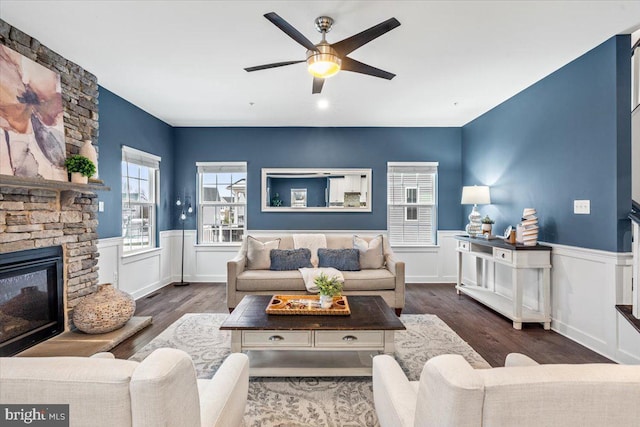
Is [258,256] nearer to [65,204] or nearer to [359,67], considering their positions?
[65,204]

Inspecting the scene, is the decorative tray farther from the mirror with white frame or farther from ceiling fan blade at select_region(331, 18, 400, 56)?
the mirror with white frame

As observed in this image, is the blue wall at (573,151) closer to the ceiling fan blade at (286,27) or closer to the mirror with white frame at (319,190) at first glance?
the mirror with white frame at (319,190)

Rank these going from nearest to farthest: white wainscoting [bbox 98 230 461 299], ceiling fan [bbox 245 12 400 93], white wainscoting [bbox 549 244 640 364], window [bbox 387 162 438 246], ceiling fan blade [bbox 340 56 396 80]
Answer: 1. ceiling fan [bbox 245 12 400 93]
2. ceiling fan blade [bbox 340 56 396 80]
3. white wainscoting [bbox 549 244 640 364]
4. white wainscoting [bbox 98 230 461 299]
5. window [bbox 387 162 438 246]

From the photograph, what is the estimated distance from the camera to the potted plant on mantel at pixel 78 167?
302 centimetres

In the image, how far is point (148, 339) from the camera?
309cm

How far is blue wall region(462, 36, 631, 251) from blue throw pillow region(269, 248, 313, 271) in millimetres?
2770

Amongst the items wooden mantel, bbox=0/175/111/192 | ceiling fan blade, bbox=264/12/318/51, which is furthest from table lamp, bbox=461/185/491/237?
wooden mantel, bbox=0/175/111/192

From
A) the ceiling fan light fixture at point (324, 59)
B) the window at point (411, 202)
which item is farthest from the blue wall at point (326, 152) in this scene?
the ceiling fan light fixture at point (324, 59)

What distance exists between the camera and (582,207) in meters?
3.05

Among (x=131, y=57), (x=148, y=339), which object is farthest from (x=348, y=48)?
(x=148, y=339)

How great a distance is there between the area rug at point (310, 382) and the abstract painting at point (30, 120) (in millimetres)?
1849

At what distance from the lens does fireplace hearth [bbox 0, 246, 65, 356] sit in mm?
2553

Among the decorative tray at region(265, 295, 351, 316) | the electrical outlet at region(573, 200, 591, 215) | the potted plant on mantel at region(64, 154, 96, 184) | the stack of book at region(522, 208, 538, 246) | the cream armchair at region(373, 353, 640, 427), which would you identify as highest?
the potted plant on mantel at region(64, 154, 96, 184)

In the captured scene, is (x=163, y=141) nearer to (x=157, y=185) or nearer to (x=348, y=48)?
(x=157, y=185)
